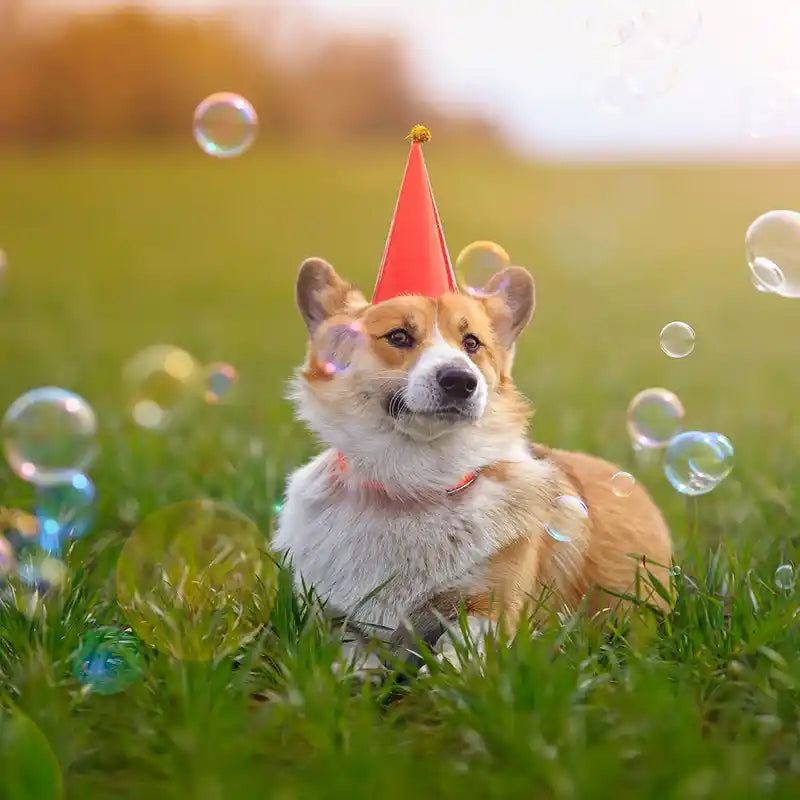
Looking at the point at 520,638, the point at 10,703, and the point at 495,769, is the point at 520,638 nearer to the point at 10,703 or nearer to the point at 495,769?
the point at 495,769

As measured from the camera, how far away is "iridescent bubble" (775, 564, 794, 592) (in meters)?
3.98

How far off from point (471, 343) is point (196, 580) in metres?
1.30

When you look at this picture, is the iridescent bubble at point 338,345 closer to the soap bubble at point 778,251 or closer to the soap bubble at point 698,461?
the soap bubble at point 698,461

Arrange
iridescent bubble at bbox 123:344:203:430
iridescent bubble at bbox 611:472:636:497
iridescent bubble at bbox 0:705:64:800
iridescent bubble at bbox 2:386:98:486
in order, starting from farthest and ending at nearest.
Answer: iridescent bubble at bbox 123:344:203:430
iridescent bubble at bbox 2:386:98:486
iridescent bubble at bbox 611:472:636:497
iridescent bubble at bbox 0:705:64:800

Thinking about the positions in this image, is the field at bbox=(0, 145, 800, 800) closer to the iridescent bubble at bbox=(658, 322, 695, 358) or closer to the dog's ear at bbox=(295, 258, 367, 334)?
the iridescent bubble at bbox=(658, 322, 695, 358)

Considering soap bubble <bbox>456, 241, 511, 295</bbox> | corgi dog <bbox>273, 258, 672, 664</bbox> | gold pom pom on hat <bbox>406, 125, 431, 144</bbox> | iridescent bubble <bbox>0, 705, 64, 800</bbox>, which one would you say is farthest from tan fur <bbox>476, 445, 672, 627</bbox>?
iridescent bubble <bbox>0, 705, 64, 800</bbox>

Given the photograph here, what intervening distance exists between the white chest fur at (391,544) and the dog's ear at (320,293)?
2.11 ft

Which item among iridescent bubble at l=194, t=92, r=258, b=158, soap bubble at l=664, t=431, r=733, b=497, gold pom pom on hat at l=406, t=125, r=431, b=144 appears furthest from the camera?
iridescent bubble at l=194, t=92, r=258, b=158

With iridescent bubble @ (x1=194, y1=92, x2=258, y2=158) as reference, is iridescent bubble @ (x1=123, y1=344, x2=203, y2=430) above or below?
below

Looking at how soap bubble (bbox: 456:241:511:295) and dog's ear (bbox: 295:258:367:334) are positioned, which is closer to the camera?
dog's ear (bbox: 295:258:367:334)

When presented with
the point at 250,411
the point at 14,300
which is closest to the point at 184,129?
the point at 14,300

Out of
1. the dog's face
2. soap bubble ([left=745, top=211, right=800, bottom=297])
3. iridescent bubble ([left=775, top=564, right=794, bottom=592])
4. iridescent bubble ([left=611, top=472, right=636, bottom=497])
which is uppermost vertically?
soap bubble ([left=745, top=211, right=800, bottom=297])

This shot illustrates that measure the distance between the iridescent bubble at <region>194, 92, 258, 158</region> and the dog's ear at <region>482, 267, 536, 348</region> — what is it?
1484 millimetres

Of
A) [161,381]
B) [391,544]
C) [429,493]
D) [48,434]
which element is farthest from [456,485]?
[161,381]
